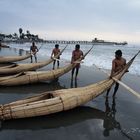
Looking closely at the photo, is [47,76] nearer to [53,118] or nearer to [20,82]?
[20,82]

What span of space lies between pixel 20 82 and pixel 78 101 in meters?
5.09

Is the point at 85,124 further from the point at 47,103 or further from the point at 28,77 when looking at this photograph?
the point at 28,77

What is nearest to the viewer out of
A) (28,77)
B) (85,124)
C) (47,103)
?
(47,103)

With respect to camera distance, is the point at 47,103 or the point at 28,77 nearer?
the point at 47,103

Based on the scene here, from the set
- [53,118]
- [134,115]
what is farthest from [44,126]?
[134,115]

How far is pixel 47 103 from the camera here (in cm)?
863

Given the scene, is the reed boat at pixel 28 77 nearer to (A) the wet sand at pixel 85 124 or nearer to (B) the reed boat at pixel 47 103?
(A) the wet sand at pixel 85 124

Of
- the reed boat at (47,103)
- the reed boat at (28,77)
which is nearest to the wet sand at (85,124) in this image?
the reed boat at (47,103)

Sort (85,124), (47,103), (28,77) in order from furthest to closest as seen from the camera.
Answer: (28,77) → (85,124) → (47,103)

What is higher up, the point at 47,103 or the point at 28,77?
the point at 47,103

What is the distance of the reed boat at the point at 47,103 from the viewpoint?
826cm

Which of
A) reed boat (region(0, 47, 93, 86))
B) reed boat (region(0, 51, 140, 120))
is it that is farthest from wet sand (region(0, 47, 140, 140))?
reed boat (region(0, 47, 93, 86))

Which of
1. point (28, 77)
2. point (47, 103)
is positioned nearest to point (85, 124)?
point (47, 103)

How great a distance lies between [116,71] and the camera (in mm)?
11391
